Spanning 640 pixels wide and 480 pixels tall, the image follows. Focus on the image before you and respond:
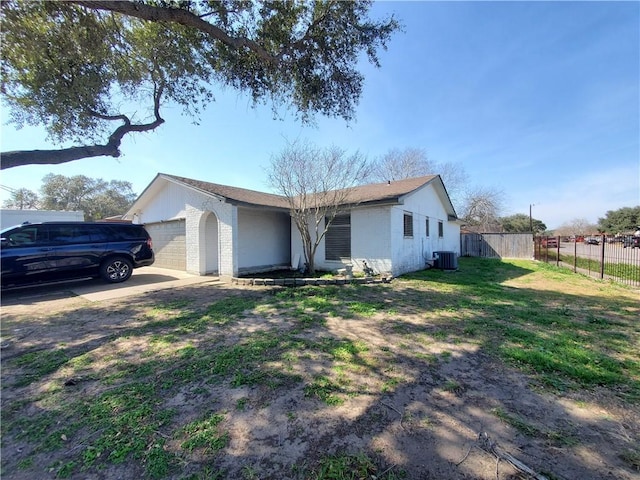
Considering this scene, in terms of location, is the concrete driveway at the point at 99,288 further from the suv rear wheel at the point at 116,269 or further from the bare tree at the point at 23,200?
the bare tree at the point at 23,200

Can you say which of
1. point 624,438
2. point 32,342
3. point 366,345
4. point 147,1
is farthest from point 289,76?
point 624,438

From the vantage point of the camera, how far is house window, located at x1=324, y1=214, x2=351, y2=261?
10.6 metres

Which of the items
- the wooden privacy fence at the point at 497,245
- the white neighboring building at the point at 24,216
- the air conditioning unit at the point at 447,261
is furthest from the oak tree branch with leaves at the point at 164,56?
the wooden privacy fence at the point at 497,245

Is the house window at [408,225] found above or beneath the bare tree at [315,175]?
beneath

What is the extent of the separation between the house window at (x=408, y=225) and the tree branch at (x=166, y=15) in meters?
7.33

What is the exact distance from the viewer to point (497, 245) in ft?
61.9

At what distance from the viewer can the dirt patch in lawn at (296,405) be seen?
6.22 ft

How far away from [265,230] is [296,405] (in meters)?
9.51

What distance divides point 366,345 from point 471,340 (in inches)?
63.1

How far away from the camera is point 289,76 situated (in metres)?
7.91

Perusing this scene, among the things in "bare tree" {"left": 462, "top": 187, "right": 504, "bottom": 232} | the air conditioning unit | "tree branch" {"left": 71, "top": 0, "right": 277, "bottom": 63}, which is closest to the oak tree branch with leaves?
"tree branch" {"left": 71, "top": 0, "right": 277, "bottom": 63}

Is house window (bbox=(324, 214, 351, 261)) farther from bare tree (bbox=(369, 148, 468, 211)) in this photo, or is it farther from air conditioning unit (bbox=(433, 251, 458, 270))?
bare tree (bbox=(369, 148, 468, 211))

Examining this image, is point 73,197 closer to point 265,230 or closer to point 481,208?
point 265,230

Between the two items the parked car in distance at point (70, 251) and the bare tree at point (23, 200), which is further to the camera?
the bare tree at point (23, 200)
